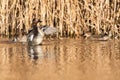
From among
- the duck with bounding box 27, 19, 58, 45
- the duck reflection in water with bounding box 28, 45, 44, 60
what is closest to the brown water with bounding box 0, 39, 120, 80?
the duck reflection in water with bounding box 28, 45, 44, 60

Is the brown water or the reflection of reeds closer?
the brown water

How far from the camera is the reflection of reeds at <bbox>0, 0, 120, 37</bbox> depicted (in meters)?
12.2

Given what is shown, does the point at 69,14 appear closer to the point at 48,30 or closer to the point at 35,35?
the point at 48,30

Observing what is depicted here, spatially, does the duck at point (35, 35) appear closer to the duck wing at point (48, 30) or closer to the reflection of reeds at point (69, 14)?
the duck wing at point (48, 30)

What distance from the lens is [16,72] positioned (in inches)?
282

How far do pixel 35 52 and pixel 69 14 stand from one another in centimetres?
304

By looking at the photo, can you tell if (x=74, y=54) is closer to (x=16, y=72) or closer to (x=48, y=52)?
(x=48, y=52)

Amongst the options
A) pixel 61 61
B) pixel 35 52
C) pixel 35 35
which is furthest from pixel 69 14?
pixel 61 61

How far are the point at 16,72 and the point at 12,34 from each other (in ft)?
18.3

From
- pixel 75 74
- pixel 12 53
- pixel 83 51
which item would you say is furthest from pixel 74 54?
pixel 75 74

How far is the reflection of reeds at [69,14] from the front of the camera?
1219 centimetres

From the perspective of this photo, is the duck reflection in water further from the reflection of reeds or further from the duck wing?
the reflection of reeds

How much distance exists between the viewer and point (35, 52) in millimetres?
9414

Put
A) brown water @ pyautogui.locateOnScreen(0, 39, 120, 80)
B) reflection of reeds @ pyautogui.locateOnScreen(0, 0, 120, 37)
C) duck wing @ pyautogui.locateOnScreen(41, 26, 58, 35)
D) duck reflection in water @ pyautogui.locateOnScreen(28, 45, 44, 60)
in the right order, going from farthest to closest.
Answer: reflection of reeds @ pyautogui.locateOnScreen(0, 0, 120, 37) → duck wing @ pyautogui.locateOnScreen(41, 26, 58, 35) → duck reflection in water @ pyautogui.locateOnScreen(28, 45, 44, 60) → brown water @ pyautogui.locateOnScreen(0, 39, 120, 80)
